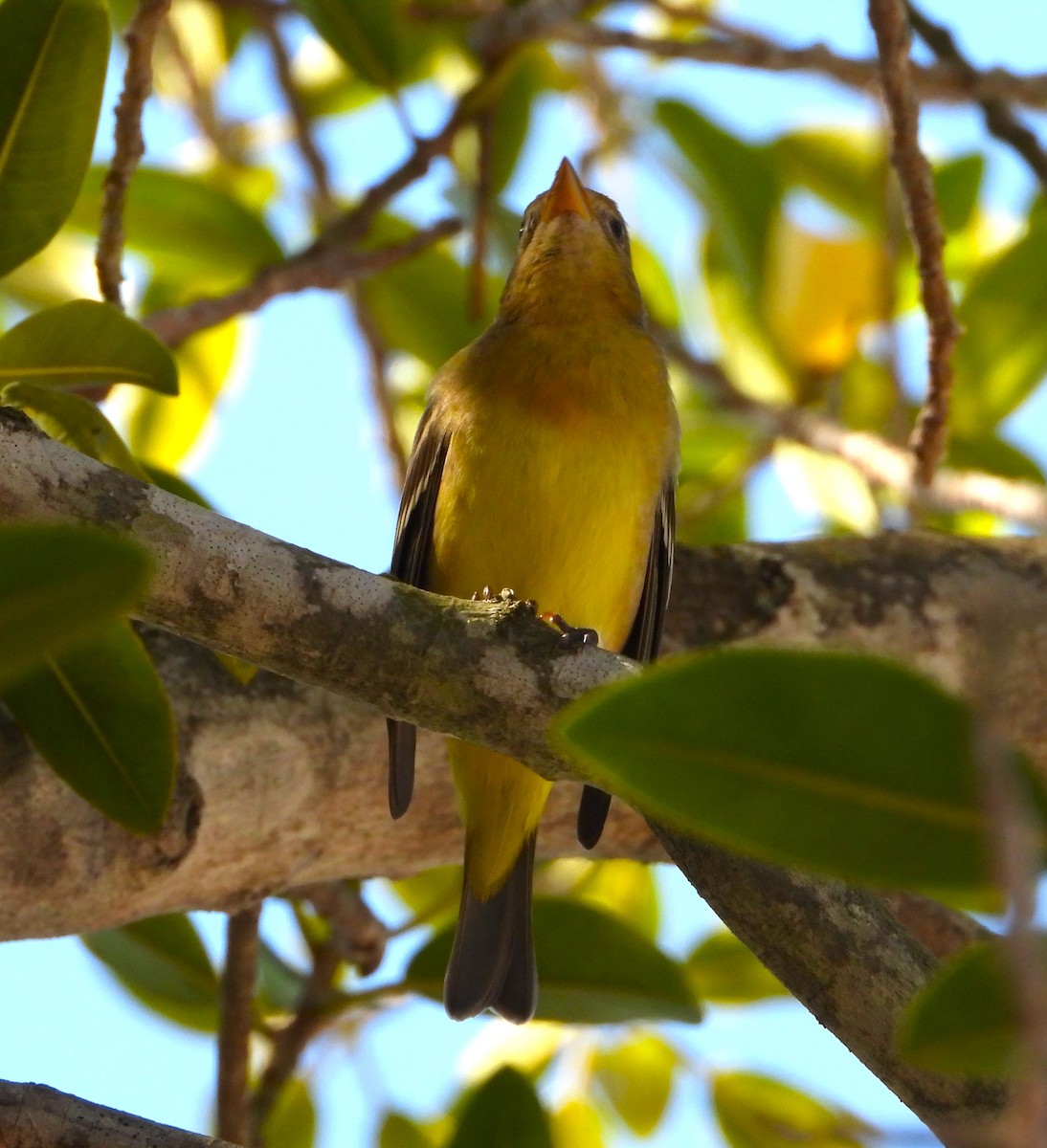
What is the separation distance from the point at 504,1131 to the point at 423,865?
0.57 metres

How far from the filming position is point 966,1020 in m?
1.14

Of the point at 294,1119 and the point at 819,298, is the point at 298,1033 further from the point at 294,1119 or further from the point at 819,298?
the point at 819,298

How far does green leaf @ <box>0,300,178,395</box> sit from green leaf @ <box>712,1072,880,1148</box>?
2368 mm

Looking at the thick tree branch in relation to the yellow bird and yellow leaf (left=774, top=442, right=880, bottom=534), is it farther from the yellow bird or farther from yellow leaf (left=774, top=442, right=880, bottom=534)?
yellow leaf (left=774, top=442, right=880, bottom=534)

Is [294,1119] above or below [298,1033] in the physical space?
below

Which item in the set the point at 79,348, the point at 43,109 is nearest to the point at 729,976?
the point at 79,348

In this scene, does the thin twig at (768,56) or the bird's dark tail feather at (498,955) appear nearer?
the bird's dark tail feather at (498,955)

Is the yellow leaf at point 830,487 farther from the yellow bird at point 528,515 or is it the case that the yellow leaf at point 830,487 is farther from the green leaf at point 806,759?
the green leaf at point 806,759

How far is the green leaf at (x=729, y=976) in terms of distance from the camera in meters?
3.73

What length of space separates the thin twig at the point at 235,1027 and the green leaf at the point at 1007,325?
7.98ft

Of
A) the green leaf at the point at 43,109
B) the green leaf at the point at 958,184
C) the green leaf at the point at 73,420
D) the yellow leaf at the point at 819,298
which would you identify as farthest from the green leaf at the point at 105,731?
the green leaf at the point at 958,184

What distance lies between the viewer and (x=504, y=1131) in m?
2.76

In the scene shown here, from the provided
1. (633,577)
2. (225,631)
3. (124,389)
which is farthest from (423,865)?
(124,389)

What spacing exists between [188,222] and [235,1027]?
7.14 ft
